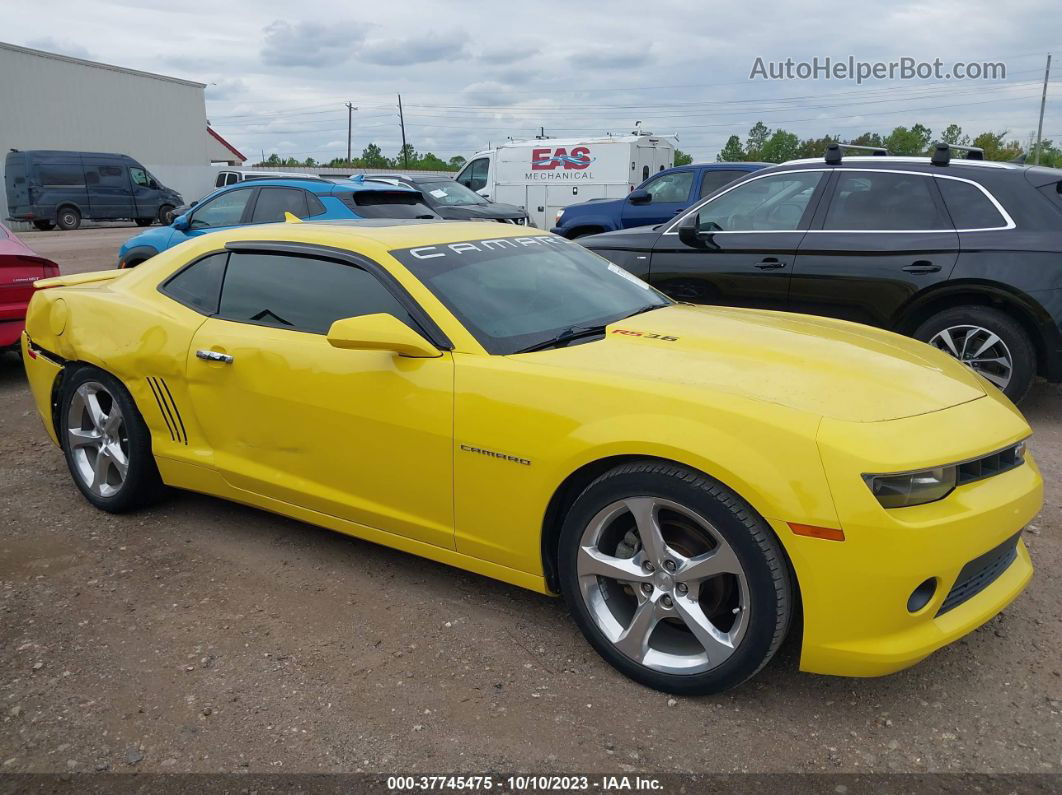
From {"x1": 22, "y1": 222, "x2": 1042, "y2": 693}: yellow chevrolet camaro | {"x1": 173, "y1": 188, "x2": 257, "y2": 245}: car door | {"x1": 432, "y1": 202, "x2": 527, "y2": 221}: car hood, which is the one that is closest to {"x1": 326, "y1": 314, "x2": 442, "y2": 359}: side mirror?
{"x1": 22, "y1": 222, "x2": 1042, "y2": 693}: yellow chevrolet camaro

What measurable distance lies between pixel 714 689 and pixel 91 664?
215cm

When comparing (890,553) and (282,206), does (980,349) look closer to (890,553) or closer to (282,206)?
(890,553)

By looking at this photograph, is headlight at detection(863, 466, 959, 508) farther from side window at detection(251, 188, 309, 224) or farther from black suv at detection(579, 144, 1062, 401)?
side window at detection(251, 188, 309, 224)

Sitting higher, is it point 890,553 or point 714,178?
point 714,178

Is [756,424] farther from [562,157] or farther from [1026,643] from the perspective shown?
[562,157]

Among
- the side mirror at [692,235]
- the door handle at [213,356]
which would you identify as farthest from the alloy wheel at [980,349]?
the door handle at [213,356]

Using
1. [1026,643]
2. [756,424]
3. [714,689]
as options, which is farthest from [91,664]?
[1026,643]

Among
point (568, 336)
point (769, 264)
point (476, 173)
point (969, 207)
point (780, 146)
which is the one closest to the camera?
point (568, 336)

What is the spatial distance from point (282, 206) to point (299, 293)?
17.8 feet

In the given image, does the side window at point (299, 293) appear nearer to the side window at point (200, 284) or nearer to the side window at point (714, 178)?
the side window at point (200, 284)

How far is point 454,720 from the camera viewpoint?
2635mm

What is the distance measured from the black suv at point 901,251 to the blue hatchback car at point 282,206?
354 centimetres

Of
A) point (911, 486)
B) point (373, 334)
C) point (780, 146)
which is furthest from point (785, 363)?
point (780, 146)

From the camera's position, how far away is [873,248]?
5.73m
